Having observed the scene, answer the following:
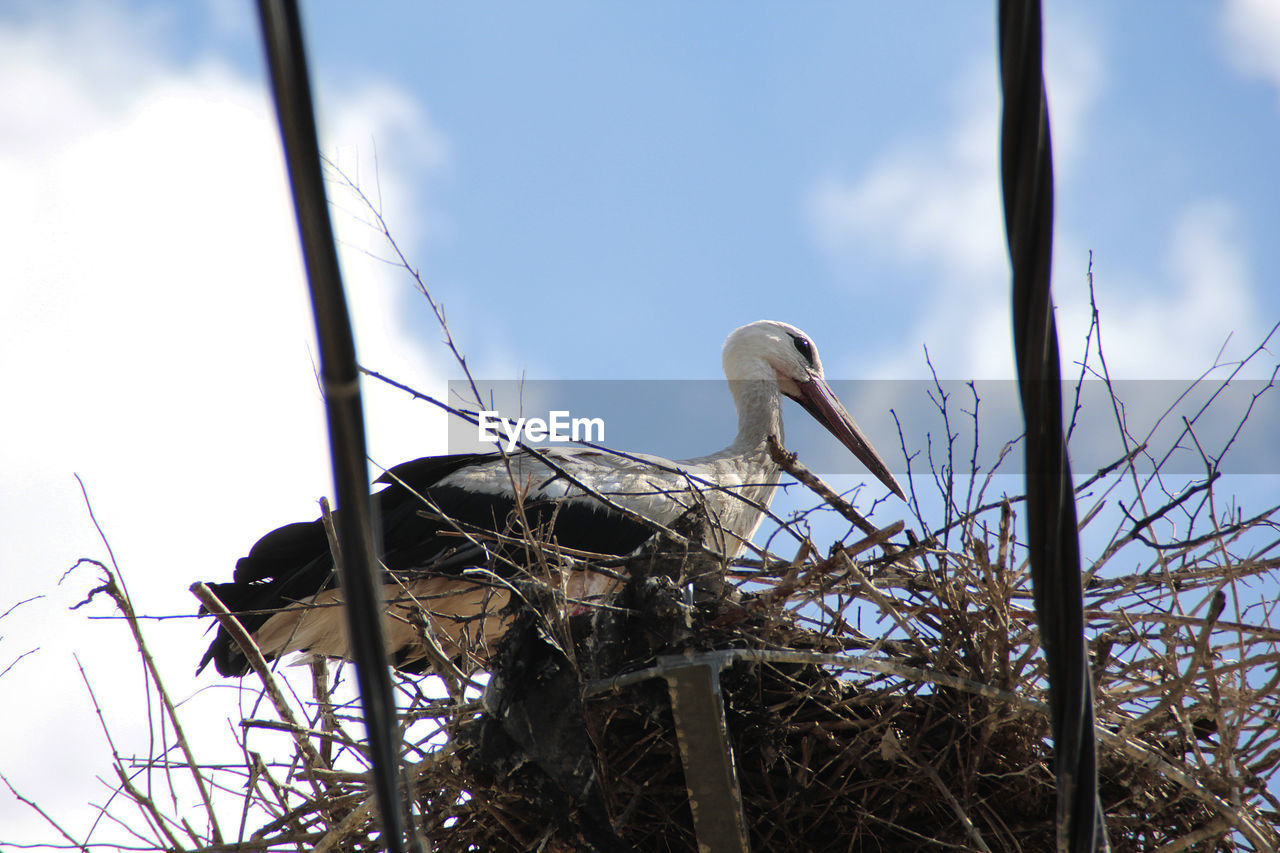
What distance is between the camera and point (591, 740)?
252 centimetres

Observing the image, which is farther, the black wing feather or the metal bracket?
the black wing feather

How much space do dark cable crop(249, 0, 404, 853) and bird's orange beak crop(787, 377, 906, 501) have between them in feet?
13.9

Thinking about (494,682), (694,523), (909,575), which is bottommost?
(494,682)

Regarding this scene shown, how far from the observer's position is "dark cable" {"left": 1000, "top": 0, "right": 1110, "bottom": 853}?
127 centimetres

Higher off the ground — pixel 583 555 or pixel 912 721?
pixel 583 555

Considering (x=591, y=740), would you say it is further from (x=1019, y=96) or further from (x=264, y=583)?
(x=264, y=583)

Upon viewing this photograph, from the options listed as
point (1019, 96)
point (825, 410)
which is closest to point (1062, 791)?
point (1019, 96)

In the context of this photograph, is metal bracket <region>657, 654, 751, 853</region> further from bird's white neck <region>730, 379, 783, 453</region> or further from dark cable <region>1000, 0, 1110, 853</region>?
bird's white neck <region>730, 379, 783, 453</region>

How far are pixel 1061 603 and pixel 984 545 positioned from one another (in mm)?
970

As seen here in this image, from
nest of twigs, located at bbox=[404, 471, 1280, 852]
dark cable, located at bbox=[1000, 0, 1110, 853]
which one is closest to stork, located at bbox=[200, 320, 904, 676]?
nest of twigs, located at bbox=[404, 471, 1280, 852]

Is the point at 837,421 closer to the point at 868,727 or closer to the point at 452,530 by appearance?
the point at 452,530

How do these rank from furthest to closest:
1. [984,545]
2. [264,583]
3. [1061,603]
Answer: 1. [264,583]
2. [984,545]
3. [1061,603]

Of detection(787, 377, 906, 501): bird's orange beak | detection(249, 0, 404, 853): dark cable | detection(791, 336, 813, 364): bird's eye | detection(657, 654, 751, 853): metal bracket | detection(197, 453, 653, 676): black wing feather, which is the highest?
detection(791, 336, 813, 364): bird's eye

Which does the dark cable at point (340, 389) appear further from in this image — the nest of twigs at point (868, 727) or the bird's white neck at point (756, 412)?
the bird's white neck at point (756, 412)
